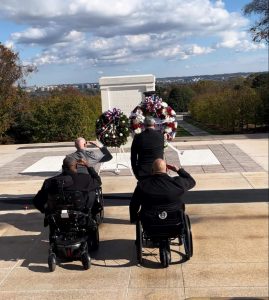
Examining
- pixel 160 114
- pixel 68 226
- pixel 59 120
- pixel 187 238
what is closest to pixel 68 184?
pixel 68 226

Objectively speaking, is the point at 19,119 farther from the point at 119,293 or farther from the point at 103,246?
Result: the point at 119,293

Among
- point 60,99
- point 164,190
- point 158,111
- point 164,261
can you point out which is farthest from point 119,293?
point 60,99

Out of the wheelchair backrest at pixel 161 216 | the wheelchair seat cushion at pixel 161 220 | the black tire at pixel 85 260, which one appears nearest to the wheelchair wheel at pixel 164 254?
the wheelchair seat cushion at pixel 161 220

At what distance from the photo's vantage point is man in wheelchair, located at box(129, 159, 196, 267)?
3803mm

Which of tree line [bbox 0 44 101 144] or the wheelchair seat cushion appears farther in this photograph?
tree line [bbox 0 44 101 144]

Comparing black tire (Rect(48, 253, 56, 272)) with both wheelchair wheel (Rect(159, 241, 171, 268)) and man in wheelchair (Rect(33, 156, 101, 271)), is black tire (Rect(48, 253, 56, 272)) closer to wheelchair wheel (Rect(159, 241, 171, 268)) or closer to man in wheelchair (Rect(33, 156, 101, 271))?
man in wheelchair (Rect(33, 156, 101, 271))

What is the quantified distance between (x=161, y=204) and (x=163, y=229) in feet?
0.78

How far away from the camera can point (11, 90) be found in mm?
16531

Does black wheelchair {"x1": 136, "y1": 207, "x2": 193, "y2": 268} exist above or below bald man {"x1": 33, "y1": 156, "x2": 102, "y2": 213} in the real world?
below

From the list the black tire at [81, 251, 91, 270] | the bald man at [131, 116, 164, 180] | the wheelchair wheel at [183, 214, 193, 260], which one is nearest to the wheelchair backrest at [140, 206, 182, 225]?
the wheelchair wheel at [183, 214, 193, 260]

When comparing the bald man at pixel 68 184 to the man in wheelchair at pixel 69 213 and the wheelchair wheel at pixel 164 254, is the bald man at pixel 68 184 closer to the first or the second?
the man in wheelchair at pixel 69 213

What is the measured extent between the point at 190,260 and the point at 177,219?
47 centimetres

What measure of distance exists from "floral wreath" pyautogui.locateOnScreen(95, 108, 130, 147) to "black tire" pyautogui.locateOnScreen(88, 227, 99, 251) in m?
4.30

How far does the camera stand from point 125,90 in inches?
471
